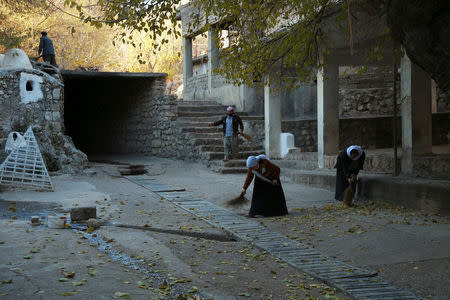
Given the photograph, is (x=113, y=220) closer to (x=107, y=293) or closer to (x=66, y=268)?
(x=66, y=268)

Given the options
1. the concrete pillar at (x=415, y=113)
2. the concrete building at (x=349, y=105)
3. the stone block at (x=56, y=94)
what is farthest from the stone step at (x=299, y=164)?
the stone block at (x=56, y=94)

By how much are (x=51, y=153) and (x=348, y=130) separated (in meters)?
8.96

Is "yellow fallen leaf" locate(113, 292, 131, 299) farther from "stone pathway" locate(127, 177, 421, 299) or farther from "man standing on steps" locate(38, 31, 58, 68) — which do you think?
"man standing on steps" locate(38, 31, 58, 68)

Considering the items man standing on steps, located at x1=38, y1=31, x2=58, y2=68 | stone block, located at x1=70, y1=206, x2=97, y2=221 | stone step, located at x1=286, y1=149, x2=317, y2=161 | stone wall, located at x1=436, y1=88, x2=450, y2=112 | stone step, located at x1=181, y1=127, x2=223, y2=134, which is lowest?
stone block, located at x1=70, y1=206, x2=97, y2=221

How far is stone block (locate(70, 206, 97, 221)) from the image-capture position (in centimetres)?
820

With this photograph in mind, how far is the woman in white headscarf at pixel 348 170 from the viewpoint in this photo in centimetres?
916

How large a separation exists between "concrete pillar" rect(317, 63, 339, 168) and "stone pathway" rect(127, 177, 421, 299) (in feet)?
14.8

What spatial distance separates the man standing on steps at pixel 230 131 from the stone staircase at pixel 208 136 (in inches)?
13.3

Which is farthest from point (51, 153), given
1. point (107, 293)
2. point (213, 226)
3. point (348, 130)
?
point (107, 293)

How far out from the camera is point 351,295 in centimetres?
467

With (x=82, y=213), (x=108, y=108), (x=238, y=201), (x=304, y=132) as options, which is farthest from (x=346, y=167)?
(x=108, y=108)

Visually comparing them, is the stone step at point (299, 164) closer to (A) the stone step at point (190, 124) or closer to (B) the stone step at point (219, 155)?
(B) the stone step at point (219, 155)

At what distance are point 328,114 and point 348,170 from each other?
4.00 meters

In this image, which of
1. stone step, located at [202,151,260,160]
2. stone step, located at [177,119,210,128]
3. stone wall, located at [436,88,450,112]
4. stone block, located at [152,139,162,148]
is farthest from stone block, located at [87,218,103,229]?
stone wall, located at [436,88,450,112]
